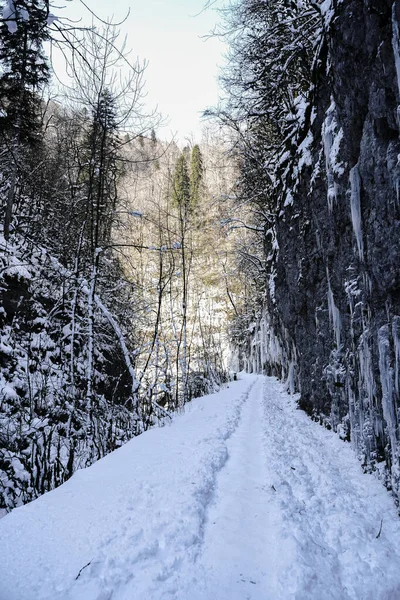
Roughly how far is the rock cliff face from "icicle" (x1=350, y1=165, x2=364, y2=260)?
0.01 m

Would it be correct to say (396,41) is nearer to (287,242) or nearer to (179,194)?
(287,242)

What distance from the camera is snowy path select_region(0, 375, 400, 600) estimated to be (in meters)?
1.90

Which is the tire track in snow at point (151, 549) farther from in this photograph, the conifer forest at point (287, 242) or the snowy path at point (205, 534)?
the conifer forest at point (287, 242)

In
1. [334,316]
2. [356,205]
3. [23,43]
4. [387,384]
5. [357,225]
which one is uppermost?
[23,43]

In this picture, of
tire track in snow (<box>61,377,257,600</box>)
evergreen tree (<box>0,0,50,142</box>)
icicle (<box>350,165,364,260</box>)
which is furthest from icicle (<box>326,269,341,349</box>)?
evergreen tree (<box>0,0,50,142</box>)

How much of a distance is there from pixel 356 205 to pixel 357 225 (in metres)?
0.27

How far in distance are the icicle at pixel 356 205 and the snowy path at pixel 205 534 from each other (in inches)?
113

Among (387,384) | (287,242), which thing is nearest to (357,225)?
(387,384)

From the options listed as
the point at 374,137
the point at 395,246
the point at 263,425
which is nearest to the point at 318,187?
the point at 374,137

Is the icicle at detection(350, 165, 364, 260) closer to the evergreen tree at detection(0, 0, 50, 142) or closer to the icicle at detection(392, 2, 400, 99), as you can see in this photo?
the icicle at detection(392, 2, 400, 99)

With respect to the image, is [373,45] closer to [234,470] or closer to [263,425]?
[234,470]

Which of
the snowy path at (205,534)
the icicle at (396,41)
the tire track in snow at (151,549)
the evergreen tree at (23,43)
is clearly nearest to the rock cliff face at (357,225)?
the icicle at (396,41)

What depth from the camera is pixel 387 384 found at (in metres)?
3.47

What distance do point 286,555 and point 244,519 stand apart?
0.56 meters
